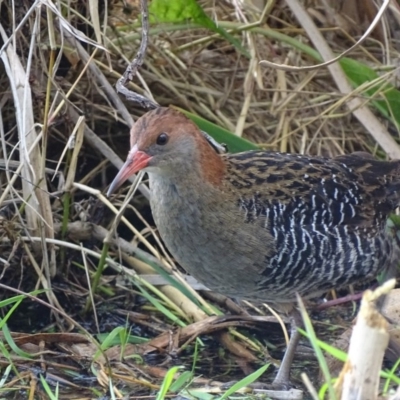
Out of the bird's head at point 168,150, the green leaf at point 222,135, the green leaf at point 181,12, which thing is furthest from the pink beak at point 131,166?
the green leaf at point 181,12

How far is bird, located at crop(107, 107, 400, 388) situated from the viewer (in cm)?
331

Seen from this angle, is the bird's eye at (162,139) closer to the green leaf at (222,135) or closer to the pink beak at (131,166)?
the pink beak at (131,166)

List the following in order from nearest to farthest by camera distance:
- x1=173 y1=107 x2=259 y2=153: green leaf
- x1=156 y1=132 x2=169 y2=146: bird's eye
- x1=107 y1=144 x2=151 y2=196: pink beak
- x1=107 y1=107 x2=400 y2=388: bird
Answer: x1=107 y1=144 x2=151 y2=196: pink beak
x1=156 y1=132 x2=169 y2=146: bird's eye
x1=107 y1=107 x2=400 y2=388: bird
x1=173 y1=107 x2=259 y2=153: green leaf

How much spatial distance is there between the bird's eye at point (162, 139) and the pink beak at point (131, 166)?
7 cm

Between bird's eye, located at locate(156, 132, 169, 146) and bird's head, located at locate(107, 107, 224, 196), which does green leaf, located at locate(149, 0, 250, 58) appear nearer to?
bird's head, located at locate(107, 107, 224, 196)

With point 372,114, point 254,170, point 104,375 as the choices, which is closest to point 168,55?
point 372,114

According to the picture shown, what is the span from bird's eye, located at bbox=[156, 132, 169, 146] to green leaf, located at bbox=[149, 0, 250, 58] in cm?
106

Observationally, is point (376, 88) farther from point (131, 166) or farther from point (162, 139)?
point (131, 166)

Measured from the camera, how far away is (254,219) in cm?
338

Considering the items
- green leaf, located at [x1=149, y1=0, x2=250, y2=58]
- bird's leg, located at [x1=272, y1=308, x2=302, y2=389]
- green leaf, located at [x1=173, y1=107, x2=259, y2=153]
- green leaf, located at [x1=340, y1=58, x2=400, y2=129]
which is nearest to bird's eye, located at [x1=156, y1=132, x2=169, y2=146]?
green leaf, located at [x1=173, y1=107, x2=259, y2=153]

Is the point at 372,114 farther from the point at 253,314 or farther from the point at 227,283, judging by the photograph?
the point at 227,283

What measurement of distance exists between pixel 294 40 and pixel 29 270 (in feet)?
5.25

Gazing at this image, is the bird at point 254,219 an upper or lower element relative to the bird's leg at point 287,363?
upper

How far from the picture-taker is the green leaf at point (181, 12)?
412 centimetres
